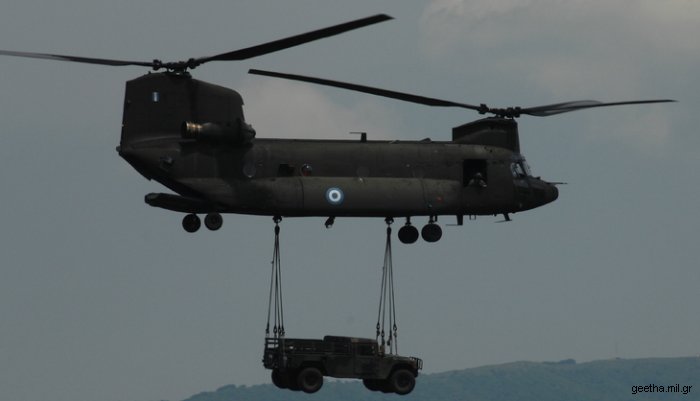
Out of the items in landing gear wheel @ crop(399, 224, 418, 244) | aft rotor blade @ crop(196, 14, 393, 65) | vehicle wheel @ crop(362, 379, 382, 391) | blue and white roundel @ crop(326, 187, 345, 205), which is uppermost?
aft rotor blade @ crop(196, 14, 393, 65)

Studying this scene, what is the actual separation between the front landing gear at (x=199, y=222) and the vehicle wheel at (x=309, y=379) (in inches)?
231

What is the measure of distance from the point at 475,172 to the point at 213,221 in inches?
404

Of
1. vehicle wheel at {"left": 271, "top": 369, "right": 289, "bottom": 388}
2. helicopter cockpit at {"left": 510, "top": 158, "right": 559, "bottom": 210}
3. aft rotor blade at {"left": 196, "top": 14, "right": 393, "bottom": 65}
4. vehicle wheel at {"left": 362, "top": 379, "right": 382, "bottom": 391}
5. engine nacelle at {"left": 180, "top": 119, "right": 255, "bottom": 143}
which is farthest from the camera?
helicopter cockpit at {"left": 510, "top": 158, "right": 559, "bottom": 210}

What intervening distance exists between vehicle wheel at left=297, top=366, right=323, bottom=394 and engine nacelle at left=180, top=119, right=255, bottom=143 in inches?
314

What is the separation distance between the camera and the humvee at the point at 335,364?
173 ft

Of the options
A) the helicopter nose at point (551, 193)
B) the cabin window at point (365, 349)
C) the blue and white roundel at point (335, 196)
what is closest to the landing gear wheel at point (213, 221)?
the blue and white roundel at point (335, 196)

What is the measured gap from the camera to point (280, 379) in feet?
176

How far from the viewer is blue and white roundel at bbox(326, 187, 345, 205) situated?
5284cm

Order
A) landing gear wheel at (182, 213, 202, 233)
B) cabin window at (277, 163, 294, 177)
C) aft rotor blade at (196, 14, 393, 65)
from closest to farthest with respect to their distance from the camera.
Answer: aft rotor blade at (196, 14, 393, 65) → landing gear wheel at (182, 213, 202, 233) → cabin window at (277, 163, 294, 177)

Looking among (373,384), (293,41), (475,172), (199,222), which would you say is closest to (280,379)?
(373,384)

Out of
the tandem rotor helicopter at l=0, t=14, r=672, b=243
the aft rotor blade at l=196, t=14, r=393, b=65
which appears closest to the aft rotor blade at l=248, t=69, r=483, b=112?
the tandem rotor helicopter at l=0, t=14, r=672, b=243

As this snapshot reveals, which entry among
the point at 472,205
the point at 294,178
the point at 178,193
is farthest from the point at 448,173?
the point at 178,193

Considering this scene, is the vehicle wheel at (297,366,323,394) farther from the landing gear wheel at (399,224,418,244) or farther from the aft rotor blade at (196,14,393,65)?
the aft rotor blade at (196,14,393,65)

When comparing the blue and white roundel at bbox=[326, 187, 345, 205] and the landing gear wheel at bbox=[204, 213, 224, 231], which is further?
the blue and white roundel at bbox=[326, 187, 345, 205]
